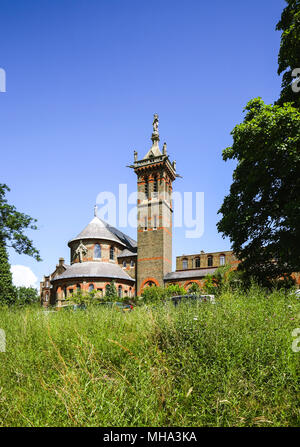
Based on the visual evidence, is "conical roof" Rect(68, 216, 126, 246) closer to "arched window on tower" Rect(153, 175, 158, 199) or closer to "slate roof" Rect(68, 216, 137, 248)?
"slate roof" Rect(68, 216, 137, 248)

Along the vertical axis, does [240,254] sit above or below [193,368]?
above

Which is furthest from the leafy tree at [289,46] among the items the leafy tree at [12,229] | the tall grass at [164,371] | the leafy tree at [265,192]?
the leafy tree at [12,229]

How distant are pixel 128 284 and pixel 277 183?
1062 inches

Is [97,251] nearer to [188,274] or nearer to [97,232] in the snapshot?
[97,232]

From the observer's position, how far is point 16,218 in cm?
2556

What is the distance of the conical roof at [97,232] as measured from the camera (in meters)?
39.5

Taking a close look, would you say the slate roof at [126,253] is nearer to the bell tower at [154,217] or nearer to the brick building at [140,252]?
the brick building at [140,252]

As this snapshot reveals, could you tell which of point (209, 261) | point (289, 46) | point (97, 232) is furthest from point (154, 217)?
point (289, 46)

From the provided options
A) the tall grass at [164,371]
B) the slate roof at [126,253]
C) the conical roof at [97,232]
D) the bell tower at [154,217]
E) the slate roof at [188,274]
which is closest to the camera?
the tall grass at [164,371]

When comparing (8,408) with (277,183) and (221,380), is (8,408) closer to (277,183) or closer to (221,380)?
(221,380)

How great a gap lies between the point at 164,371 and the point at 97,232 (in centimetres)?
3695

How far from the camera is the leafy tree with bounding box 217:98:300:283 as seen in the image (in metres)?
10.6

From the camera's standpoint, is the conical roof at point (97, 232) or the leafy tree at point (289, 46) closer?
the leafy tree at point (289, 46)
